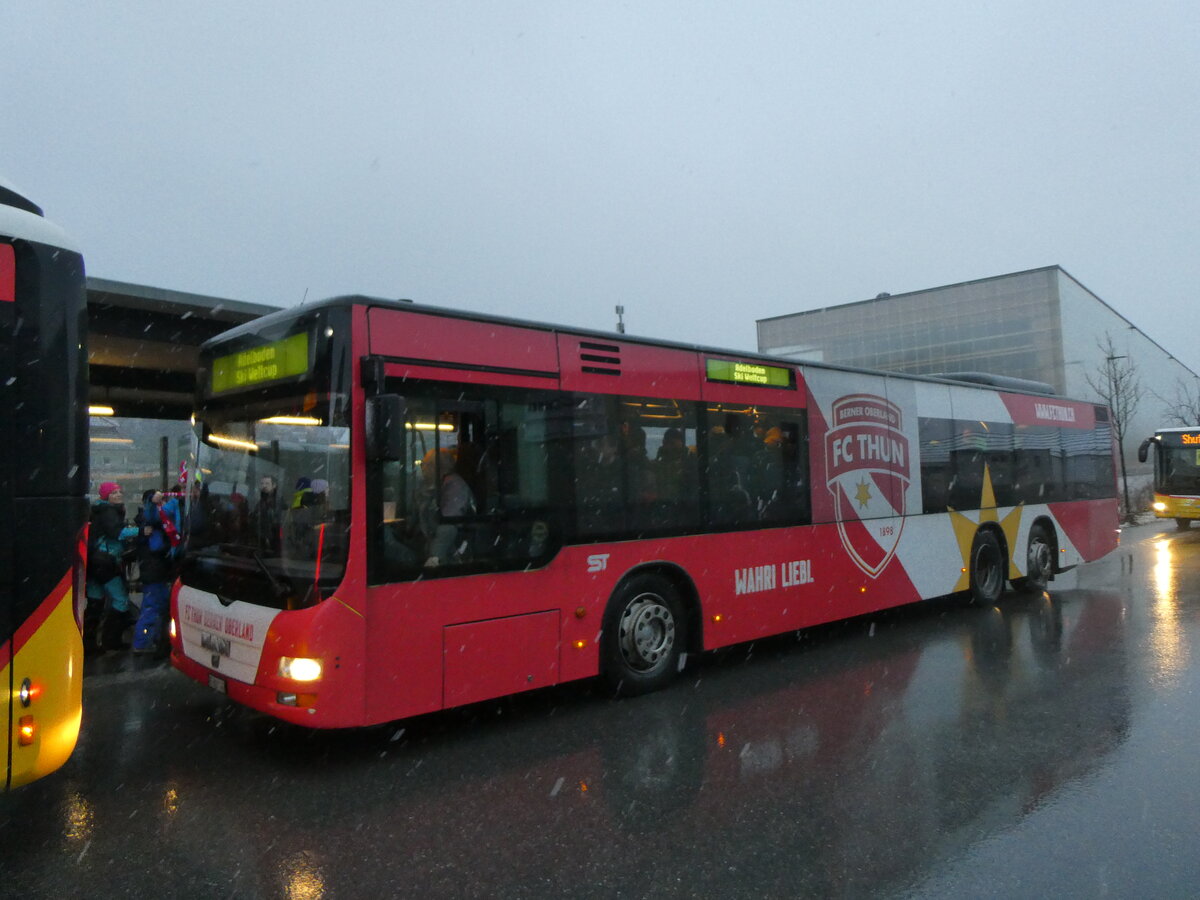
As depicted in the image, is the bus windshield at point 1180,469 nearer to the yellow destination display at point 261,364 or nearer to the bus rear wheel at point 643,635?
the bus rear wheel at point 643,635

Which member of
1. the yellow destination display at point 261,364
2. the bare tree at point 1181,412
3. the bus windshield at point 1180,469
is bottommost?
the bus windshield at point 1180,469

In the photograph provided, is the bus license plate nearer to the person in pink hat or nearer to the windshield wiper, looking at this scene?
the windshield wiper

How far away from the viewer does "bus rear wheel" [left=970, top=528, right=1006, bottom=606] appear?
10.3m

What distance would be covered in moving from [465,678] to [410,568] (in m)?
0.86

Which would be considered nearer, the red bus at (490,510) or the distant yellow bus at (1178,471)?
the red bus at (490,510)

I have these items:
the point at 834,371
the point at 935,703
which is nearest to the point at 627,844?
the point at 935,703

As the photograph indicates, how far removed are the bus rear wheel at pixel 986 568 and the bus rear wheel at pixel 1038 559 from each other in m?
0.80

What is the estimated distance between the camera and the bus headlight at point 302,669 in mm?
4734

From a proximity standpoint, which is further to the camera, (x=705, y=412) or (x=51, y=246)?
(x=705, y=412)

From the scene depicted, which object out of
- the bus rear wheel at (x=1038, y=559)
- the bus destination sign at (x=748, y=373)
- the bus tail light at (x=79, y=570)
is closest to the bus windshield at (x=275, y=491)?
the bus tail light at (x=79, y=570)

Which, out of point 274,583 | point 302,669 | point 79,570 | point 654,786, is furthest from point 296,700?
point 654,786

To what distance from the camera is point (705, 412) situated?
717cm

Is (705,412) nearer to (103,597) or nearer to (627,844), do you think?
(627,844)

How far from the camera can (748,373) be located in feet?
25.1
